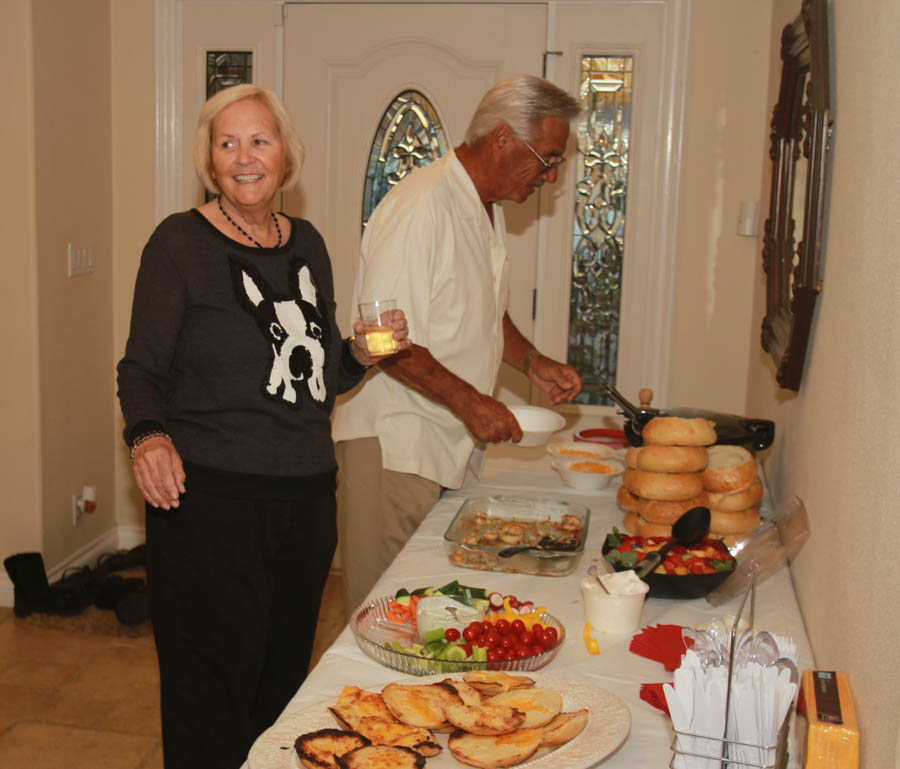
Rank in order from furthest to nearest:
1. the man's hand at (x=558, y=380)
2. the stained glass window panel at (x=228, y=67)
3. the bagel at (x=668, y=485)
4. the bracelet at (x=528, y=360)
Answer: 1. the stained glass window panel at (x=228, y=67)
2. the bracelet at (x=528, y=360)
3. the man's hand at (x=558, y=380)
4. the bagel at (x=668, y=485)

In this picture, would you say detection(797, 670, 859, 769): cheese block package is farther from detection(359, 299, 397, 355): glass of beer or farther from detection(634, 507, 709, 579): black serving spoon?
detection(359, 299, 397, 355): glass of beer

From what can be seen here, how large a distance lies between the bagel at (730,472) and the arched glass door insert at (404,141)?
2.00 metres

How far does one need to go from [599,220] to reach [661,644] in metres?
2.45

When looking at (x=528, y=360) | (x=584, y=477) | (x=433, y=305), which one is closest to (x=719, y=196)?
(x=528, y=360)

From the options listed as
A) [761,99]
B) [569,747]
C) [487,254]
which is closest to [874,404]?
[569,747]

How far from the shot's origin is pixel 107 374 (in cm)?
407

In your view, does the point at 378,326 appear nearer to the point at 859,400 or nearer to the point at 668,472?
the point at 668,472

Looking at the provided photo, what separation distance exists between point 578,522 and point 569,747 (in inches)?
37.5

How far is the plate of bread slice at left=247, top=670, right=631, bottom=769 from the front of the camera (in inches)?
46.5

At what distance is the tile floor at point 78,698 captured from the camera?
9.11 ft

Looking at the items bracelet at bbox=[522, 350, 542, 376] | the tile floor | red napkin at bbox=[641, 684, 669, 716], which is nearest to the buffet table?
red napkin at bbox=[641, 684, 669, 716]

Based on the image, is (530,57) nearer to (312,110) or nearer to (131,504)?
(312,110)

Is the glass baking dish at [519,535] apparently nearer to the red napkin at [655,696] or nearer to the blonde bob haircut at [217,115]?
the red napkin at [655,696]

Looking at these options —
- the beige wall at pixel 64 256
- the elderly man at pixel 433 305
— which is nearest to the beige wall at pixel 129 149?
the beige wall at pixel 64 256
